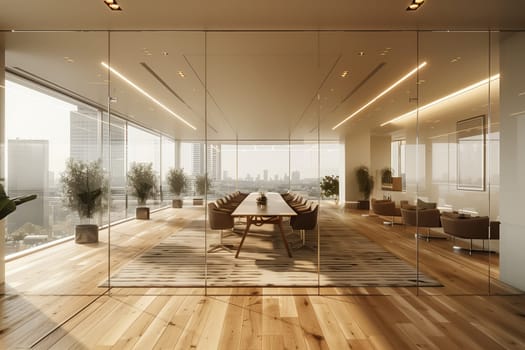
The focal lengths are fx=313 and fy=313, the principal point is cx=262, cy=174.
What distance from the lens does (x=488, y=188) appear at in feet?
15.1

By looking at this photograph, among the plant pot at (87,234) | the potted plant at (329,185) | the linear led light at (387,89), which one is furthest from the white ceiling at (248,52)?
the potted plant at (329,185)

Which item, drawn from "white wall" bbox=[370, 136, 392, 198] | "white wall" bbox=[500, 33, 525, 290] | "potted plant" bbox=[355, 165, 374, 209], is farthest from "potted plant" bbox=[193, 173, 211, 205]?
"potted plant" bbox=[355, 165, 374, 209]

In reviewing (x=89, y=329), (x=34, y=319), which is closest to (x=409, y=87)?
(x=89, y=329)

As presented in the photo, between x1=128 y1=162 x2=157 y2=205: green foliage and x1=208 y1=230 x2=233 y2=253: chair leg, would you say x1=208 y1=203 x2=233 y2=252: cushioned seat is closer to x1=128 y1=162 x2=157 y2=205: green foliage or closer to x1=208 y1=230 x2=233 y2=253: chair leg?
x1=208 y1=230 x2=233 y2=253: chair leg

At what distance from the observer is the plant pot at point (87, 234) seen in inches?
206

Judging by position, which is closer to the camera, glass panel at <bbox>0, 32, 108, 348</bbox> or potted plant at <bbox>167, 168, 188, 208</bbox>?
glass panel at <bbox>0, 32, 108, 348</bbox>

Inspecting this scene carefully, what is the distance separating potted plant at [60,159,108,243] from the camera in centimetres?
544

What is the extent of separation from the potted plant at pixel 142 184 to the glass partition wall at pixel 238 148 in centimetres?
7

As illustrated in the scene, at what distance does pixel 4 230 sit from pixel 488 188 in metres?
6.78

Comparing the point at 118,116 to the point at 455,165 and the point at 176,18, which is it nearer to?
the point at 176,18

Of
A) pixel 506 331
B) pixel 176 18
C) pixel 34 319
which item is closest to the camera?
pixel 506 331

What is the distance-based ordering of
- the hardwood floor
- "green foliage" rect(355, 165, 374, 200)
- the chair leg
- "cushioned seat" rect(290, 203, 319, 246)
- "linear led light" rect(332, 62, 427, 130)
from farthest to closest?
"green foliage" rect(355, 165, 374, 200)
"cushioned seat" rect(290, 203, 319, 246)
the chair leg
"linear led light" rect(332, 62, 427, 130)
the hardwood floor

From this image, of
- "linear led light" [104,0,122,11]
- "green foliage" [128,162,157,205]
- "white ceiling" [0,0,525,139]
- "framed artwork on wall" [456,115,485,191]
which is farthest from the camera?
"green foliage" [128,162,157,205]

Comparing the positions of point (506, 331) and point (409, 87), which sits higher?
point (409, 87)
